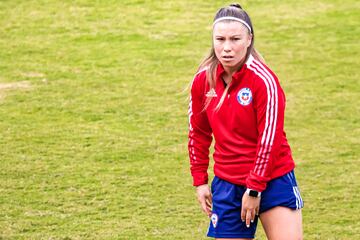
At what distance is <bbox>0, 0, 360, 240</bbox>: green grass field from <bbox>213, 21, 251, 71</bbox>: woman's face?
2.68 metres

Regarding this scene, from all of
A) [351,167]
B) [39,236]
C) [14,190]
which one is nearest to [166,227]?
[39,236]

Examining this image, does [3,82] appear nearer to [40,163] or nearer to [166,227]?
[40,163]

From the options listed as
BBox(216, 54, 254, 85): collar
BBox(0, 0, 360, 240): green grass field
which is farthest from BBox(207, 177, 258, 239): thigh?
BBox(0, 0, 360, 240): green grass field

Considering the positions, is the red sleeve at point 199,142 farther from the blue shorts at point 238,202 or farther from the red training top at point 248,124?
the blue shorts at point 238,202

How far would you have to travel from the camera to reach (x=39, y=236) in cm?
831

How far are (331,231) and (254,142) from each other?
8.87 ft

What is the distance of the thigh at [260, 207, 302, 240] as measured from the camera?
19.5 feet

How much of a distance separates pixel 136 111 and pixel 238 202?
621cm

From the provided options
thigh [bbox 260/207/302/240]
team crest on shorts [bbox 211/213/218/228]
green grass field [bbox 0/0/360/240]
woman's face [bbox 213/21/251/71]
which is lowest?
green grass field [bbox 0/0/360/240]

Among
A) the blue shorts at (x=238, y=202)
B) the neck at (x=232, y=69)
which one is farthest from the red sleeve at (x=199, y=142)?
the neck at (x=232, y=69)

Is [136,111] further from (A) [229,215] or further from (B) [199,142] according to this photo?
(A) [229,215]

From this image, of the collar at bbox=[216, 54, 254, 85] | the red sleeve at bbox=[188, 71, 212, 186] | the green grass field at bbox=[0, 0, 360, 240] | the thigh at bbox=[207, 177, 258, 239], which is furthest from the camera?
the green grass field at bbox=[0, 0, 360, 240]

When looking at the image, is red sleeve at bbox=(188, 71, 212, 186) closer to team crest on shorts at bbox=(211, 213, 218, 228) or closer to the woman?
the woman

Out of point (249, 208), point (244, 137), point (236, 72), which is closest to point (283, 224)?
point (249, 208)
